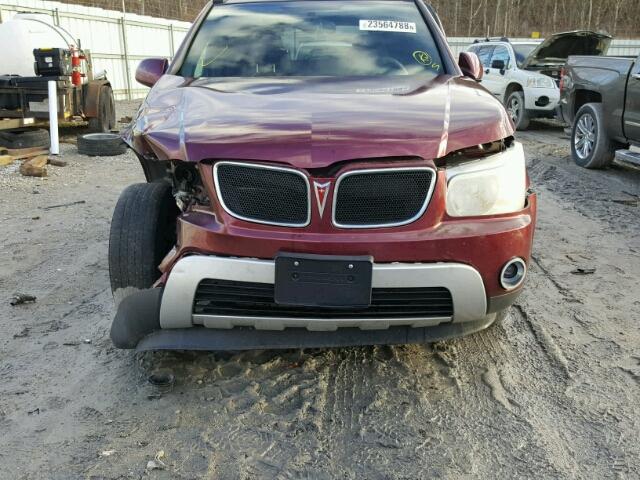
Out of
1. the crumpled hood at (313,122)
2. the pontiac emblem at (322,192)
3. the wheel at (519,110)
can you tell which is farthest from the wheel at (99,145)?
the pontiac emblem at (322,192)

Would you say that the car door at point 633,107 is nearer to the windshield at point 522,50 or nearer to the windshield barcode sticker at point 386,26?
the windshield barcode sticker at point 386,26

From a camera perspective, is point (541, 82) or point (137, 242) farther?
point (541, 82)

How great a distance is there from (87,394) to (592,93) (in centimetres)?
754

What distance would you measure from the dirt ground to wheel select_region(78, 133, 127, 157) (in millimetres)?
5121

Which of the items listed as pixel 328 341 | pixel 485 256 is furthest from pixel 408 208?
pixel 328 341

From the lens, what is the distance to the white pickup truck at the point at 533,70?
11.5m

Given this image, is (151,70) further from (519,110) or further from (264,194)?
(519,110)

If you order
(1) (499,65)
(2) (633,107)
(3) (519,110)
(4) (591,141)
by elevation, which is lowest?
(4) (591,141)

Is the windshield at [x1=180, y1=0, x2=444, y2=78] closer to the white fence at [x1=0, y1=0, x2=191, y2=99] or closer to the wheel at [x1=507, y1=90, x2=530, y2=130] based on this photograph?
the wheel at [x1=507, y1=90, x2=530, y2=130]

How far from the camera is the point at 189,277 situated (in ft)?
8.05

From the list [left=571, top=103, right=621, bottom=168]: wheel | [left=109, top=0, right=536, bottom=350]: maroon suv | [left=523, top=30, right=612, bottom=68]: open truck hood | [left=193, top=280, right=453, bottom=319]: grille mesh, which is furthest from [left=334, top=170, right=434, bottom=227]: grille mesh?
[left=523, top=30, right=612, bottom=68]: open truck hood

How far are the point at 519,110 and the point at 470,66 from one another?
27.5ft

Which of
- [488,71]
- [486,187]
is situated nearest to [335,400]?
[486,187]

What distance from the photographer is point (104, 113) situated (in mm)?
10578
